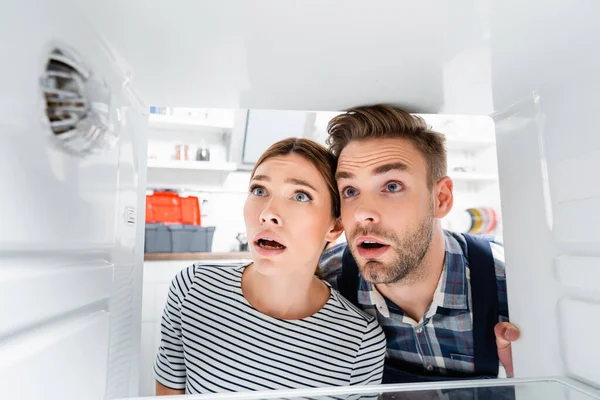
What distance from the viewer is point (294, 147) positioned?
1114 millimetres

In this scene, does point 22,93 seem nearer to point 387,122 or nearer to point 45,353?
point 45,353

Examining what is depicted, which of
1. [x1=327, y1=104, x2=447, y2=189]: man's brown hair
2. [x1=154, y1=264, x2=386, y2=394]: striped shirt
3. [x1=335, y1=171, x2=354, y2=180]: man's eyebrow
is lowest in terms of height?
[x1=154, y1=264, x2=386, y2=394]: striped shirt

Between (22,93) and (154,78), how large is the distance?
0.32m

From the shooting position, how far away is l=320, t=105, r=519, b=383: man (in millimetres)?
984

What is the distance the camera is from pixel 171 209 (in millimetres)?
2629

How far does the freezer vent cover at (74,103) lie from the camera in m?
0.46

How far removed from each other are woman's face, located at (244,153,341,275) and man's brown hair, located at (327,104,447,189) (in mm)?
123

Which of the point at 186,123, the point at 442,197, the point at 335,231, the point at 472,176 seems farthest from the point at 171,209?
the point at 472,176

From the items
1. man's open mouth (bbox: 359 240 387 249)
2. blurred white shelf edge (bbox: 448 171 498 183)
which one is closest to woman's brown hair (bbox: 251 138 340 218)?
man's open mouth (bbox: 359 240 387 249)

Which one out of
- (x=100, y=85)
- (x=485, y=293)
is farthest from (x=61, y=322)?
(x=485, y=293)

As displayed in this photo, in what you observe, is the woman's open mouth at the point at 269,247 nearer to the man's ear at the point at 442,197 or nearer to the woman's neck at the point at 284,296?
the woman's neck at the point at 284,296

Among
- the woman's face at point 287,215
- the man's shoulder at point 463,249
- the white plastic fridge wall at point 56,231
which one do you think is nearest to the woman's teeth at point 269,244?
the woman's face at point 287,215

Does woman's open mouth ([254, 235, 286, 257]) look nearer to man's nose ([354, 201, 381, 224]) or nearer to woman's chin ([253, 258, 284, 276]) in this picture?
woman's chin ([253, 258, 284, 276])

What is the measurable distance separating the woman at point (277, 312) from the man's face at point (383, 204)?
0.35ft
